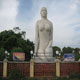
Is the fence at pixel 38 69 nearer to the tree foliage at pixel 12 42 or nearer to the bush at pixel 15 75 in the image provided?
the bush at pixel 15 75

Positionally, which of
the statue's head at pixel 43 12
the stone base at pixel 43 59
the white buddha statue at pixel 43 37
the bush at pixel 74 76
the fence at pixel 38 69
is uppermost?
the statue's head at pixel 43 12

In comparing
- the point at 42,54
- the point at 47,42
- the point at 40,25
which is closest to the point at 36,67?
the point at 42,54

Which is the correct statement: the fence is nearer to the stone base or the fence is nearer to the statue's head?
the stone base

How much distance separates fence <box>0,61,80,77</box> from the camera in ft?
50.7

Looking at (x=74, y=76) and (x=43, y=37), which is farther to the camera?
(x=43, y=37)

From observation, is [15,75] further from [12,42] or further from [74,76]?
[12,42]

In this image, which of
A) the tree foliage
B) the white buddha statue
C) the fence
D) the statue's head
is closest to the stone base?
the white buddha statue

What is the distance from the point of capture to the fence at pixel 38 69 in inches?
608

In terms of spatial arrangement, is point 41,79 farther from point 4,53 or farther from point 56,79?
point 4,53

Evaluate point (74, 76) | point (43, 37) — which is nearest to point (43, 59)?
point (43, 37)

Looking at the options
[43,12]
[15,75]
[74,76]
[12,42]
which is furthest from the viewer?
[12,42]

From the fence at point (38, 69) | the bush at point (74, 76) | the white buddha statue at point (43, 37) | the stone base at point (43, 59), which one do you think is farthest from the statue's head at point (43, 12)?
the bush at point (74, 76)

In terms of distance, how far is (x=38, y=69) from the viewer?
1569 centimetres

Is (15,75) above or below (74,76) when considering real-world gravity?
above
